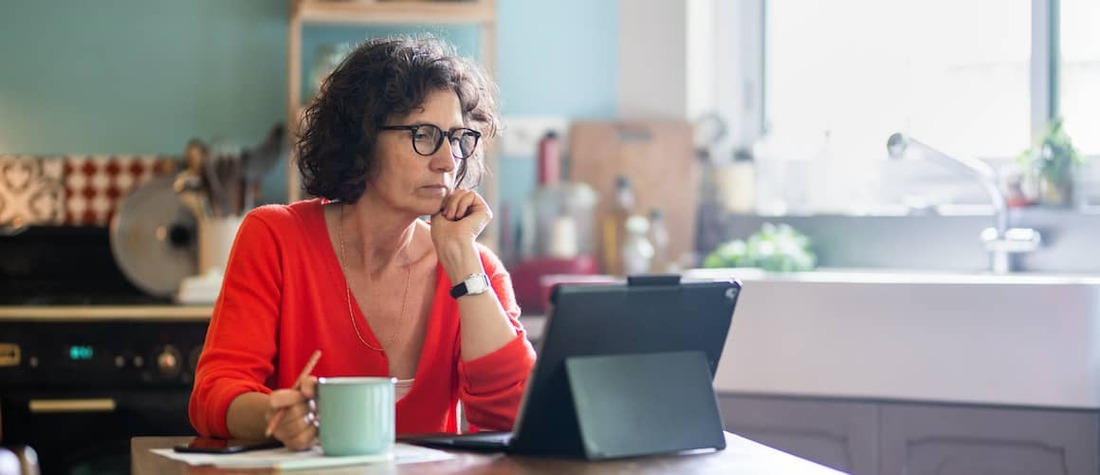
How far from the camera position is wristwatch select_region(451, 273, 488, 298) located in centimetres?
167

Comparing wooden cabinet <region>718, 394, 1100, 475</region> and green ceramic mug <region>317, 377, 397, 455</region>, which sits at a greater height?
green ceramic mug <region>317, 377, 397, 455</region>

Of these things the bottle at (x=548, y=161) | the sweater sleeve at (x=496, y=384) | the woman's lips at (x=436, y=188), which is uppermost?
the bottle at (x=548, y=161)

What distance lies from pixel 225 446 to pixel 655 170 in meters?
2.19

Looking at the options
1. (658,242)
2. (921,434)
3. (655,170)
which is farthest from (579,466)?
(655,170)

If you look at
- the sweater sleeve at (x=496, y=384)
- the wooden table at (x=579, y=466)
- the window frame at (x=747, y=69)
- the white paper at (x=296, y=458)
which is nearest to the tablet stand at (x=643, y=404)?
the wooden table at (x=579, y=466)

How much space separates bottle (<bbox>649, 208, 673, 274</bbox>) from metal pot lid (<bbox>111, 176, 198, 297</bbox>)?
3.87 ft

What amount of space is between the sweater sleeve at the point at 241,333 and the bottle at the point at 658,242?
5.71 ft

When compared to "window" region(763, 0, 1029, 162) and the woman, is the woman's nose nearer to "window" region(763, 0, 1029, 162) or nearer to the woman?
the woman

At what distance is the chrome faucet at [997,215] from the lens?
2.80m

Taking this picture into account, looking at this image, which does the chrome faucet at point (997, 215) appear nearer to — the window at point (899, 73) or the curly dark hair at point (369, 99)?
the window at point (899, 73)

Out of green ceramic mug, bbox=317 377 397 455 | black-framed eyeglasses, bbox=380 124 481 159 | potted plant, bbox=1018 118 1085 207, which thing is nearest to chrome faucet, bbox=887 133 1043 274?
potted plant, bbox=1018 118 1085 207

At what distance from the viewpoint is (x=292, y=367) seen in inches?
66.5

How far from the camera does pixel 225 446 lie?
1397 mm

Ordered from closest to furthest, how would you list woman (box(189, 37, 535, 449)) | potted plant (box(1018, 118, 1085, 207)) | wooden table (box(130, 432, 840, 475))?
wooden table (box(130, 432, 840, 475)) < woman (box(189, 37, 535, 449)) < potted plant (box(1018, 118, 1085, 207))
